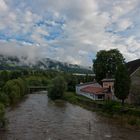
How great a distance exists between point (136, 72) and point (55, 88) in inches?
1014

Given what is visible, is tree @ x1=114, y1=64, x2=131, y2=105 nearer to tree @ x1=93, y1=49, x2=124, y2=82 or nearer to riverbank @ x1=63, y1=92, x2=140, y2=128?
riverbank @ x1=63, y1=92, x2=140, y2=128

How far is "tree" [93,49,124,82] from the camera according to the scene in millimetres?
72938

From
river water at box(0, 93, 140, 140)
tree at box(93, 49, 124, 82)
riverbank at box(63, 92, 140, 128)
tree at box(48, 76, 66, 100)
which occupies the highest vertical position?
tree at box(93, 49, 124, 82)

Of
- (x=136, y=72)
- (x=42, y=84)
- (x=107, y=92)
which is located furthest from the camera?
(x=42, y=84)

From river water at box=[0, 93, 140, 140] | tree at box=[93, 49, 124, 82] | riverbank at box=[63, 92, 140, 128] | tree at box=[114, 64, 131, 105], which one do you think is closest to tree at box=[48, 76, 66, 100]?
tree at box=[93, 49, 124, 82]

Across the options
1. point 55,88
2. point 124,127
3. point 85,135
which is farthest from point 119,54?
point 85,135

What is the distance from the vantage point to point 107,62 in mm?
73500

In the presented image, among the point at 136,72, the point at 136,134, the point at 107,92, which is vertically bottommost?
the point at 136,134

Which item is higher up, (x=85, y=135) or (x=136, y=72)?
(x=136, y=72)

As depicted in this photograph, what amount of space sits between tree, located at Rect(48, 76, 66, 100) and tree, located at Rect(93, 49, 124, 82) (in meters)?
10.1

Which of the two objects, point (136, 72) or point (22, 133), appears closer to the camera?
point (22, 133)

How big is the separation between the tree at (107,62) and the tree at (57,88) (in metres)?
10.1

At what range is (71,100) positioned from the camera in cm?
6650

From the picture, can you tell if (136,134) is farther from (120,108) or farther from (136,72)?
(136,72)
